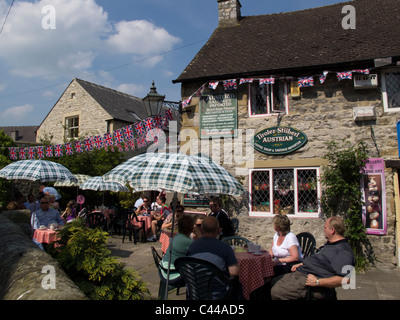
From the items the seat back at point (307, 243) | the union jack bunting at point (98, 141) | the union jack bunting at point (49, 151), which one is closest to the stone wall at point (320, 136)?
the seat back at point (307, 243)

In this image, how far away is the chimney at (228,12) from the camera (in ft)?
37.4

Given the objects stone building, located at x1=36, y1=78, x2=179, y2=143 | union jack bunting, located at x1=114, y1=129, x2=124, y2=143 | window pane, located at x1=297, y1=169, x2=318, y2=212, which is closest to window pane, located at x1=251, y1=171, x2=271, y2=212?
window pane, located at x1=297, y1=169, x2=318, y2=212

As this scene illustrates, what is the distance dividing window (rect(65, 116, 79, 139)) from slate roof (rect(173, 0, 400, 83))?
1182 centimetres

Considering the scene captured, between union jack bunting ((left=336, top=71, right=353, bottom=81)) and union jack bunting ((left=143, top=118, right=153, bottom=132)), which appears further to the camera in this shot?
union jack bunting ((left=143, top=118, right=153, bottom=132))

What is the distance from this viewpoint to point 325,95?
7992 mm

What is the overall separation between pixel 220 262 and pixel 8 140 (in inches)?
558

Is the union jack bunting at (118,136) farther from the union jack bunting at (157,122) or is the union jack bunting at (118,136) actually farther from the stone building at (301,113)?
the stone building at (301,113)

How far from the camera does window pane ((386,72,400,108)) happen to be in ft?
24.5

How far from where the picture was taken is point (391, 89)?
751cm

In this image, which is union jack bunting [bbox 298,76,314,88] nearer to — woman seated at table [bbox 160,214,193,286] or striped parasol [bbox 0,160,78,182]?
woman seated at table [bbox 160,214,193,286]

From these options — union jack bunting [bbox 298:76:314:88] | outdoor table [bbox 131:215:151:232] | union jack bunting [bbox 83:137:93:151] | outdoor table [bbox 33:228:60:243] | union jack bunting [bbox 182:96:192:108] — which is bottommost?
outdoor table [bbox 131:215:151:232]

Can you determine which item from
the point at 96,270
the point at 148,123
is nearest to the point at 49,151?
the point at 148,123

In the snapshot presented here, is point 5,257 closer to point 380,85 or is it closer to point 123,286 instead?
point 123,286

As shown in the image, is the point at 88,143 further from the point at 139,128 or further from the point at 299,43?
the point at 299,43
